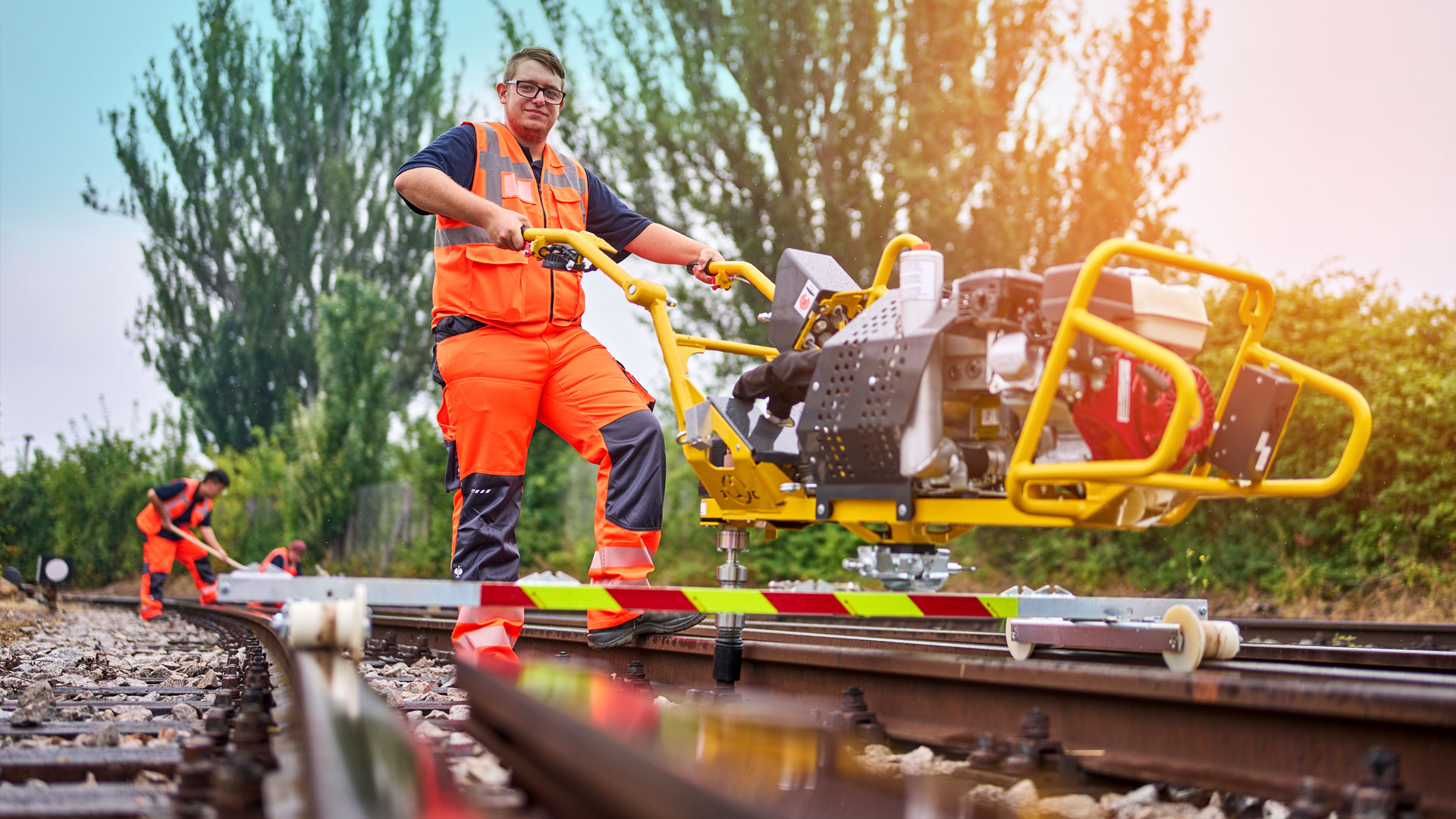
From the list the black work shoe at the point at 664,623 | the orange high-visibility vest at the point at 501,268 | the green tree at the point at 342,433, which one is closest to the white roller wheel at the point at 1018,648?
the black work shoe at the point at 664,623

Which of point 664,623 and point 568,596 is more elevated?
point 568,596

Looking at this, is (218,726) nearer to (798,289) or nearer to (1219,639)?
(798,289)

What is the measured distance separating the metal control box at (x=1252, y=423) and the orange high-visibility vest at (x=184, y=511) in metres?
12.1

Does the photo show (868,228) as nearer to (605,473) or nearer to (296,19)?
(605,473)

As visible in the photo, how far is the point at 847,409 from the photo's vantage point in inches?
118

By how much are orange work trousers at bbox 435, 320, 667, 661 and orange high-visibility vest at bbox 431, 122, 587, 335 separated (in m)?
0.08

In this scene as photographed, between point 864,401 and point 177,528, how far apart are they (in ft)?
37.9

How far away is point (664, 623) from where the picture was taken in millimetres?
4379

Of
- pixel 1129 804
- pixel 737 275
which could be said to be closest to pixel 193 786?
pixel 1129 804

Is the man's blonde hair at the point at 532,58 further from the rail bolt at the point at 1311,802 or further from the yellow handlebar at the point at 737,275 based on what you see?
the rail bolt at the point at 1311,802

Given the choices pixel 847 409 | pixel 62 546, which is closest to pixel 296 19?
pixel 62 546

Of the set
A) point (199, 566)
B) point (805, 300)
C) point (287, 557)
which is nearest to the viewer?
point (805, 300)

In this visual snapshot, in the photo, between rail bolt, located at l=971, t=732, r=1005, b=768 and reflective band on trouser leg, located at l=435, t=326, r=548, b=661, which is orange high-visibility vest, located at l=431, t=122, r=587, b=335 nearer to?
reflective band on trouser leg, located at l=435, t=326, r=548, b=661

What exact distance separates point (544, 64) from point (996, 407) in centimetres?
231
